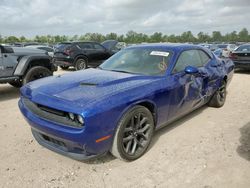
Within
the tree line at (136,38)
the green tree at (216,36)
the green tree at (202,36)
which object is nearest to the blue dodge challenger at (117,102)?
the tree line at (136,38)

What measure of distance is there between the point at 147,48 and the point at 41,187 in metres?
2.94

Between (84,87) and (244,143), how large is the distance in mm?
2652

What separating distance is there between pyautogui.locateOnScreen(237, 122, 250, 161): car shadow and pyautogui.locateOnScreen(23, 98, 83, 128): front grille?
2.40 meters

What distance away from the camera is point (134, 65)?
441cm

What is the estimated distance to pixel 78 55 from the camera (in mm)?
13359

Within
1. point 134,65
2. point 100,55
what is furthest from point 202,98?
point 100,55

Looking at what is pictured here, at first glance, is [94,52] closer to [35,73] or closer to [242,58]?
[35,73]

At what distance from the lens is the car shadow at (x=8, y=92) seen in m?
7.33

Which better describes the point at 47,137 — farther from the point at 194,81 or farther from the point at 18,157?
the point at 194,81

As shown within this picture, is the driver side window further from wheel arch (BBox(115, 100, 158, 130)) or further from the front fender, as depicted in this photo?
the front fender

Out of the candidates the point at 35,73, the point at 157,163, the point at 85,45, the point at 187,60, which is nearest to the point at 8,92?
the point at 35,73

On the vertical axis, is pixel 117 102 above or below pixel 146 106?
above

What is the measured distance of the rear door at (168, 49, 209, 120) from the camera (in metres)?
4.08

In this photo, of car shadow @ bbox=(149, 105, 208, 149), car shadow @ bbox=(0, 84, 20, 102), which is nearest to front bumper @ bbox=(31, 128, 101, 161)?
car shadow @ bbox=(149, 105, 208, 149)
